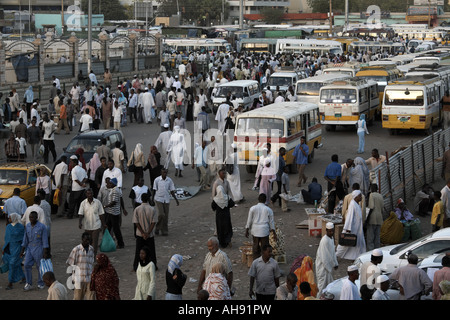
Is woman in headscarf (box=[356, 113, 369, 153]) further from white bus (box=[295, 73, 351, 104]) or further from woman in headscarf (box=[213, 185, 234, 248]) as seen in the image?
woman in headscarf (box=[213, 185, 234, 248])

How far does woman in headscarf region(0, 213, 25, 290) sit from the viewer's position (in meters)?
14.0

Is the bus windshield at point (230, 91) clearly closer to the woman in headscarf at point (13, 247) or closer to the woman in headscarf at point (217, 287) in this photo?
the woman in headscarf at point (13, 247)

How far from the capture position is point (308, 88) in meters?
34.0

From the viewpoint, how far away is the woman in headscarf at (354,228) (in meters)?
15.9

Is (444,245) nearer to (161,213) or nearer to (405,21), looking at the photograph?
(161,213)

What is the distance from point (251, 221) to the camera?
15047 mm

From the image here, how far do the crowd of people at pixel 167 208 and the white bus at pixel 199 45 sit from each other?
43.3 m

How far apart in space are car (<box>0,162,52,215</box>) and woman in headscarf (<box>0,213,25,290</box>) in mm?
5210

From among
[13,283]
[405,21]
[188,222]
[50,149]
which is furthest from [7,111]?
[405,21]

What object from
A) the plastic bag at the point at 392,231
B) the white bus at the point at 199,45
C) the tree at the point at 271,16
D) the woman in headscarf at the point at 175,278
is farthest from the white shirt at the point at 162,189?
the tree at the point at 271,16

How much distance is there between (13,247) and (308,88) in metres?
21.5

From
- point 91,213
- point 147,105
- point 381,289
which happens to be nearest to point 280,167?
point 91,213

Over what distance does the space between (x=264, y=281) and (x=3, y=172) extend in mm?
9943

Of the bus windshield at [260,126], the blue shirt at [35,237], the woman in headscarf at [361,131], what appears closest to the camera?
the blue shirt at [35,237]
